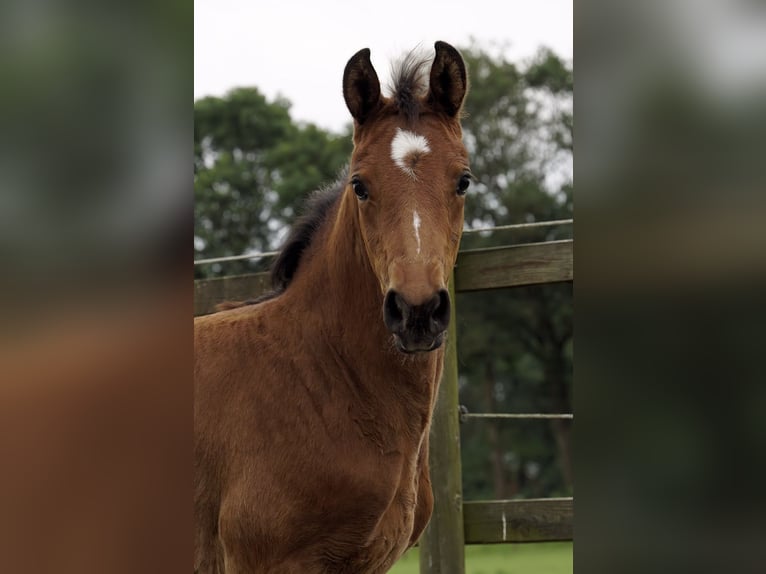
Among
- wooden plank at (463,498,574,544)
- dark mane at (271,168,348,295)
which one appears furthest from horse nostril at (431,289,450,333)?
wooden plank at (463,498,574,544)

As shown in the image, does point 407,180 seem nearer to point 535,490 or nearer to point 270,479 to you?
point 270,479

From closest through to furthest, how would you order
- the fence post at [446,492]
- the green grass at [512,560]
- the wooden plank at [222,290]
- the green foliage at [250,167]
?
the fence post at [446,492] < the wooden plank at [222,290] < the green grass at [512,560] < the green foliage at [250,167]

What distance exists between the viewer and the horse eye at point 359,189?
2.65 m

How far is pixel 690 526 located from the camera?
621mm

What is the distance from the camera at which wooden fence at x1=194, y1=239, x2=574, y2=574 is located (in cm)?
394

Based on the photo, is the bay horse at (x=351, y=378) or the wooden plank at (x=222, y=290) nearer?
the bay horse at (x=351, y=378)

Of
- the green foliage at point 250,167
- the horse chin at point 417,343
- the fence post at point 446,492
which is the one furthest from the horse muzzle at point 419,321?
the green foliage at point 250,167

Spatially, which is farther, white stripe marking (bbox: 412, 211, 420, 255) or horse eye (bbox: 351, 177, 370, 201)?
horse eye (bbox: 351, 177, 370, 201)

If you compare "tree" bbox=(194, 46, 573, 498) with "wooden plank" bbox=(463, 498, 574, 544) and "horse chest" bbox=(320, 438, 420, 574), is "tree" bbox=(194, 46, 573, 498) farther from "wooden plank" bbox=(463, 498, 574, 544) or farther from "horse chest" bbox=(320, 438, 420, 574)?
"horse chest" bbox=(320, 438, 420, 574)

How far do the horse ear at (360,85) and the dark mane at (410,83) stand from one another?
0.26 ft

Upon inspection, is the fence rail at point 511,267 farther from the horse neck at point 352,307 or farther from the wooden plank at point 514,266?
the horse neck at point 352,307

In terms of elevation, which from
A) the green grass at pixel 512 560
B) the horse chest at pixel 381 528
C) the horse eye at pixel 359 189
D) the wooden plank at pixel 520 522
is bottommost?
Result: the green grass at pixel 512 560

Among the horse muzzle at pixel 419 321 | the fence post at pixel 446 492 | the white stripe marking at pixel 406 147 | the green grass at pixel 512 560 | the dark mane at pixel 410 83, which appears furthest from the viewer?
the green grass at pixel 512 560

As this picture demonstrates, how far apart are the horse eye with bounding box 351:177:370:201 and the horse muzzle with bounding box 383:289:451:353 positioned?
45cm
